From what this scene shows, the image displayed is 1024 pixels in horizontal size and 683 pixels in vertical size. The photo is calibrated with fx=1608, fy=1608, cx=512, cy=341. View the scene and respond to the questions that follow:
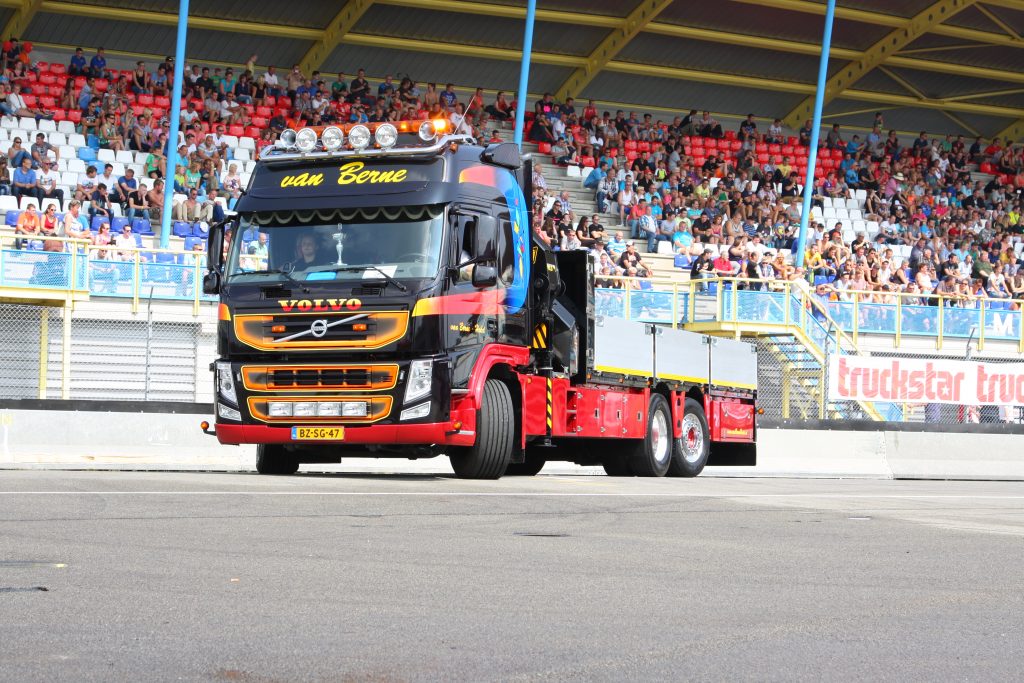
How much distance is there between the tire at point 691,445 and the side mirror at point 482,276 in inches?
238

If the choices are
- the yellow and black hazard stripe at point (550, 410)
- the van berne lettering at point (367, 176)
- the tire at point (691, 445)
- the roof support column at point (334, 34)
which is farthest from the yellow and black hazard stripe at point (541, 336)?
the roof support column at point (334, 34)

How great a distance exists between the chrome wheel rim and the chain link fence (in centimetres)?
759

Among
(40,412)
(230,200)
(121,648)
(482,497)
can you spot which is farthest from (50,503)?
(230,200)

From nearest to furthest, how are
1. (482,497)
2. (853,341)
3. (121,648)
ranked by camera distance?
(121,648) → (482,497) → (853,341)

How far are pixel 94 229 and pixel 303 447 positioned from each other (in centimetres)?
1200

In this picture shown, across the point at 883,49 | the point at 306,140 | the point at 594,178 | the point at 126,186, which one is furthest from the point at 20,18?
the point at 883,49

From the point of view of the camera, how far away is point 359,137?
1683 cm

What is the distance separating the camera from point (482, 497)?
14109mm

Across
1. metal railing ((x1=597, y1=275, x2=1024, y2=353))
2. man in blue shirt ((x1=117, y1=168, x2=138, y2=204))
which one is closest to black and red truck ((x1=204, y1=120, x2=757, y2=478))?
metal railing ((x1=597, y1=275, x2=1024, y2=353))

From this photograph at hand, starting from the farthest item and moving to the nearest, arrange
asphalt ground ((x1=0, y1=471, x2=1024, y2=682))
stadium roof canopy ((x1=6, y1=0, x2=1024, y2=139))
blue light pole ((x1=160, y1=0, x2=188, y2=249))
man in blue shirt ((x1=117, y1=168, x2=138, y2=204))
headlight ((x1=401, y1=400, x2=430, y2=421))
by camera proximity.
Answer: stadium roof canopy ((x1=6, y1=0, x2=1024, y2=139)) → man in blue shirt ((x1=117, y1=168, x2=138, y2=204)) → blue light pole ((x1=160, y1=0, x2=188, y2=249)) → headlight ((x1=401, y1=400, x2=430, y2=421)) → asphalt ground ((x1=0, y1=471, x2=1024, y2=682))

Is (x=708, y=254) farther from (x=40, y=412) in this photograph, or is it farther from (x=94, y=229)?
(x=40, y=412)

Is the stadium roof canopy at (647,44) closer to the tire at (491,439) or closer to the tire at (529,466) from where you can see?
the tire at (529,466)

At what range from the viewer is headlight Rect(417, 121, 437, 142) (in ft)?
55.1

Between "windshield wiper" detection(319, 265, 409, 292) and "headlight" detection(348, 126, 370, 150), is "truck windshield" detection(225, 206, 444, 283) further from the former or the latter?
"headlight" detection(348, 126, 370, 150)
